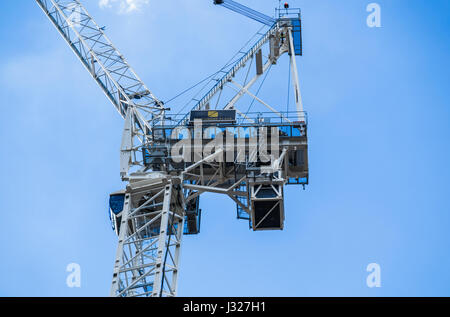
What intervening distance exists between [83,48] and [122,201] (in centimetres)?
1805

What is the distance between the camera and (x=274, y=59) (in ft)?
193

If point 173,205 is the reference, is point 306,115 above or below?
above

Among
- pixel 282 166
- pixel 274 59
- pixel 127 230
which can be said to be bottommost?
pixel 127 230

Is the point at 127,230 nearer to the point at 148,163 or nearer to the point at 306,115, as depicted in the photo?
the point at 148,163

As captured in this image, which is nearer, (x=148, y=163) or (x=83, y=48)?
(x=148, y=163)

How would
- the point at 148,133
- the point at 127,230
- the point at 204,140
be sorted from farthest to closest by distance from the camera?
the point at 148,133 → the point at 204,140 → the point at 127,230

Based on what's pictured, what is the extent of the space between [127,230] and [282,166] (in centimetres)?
1001
